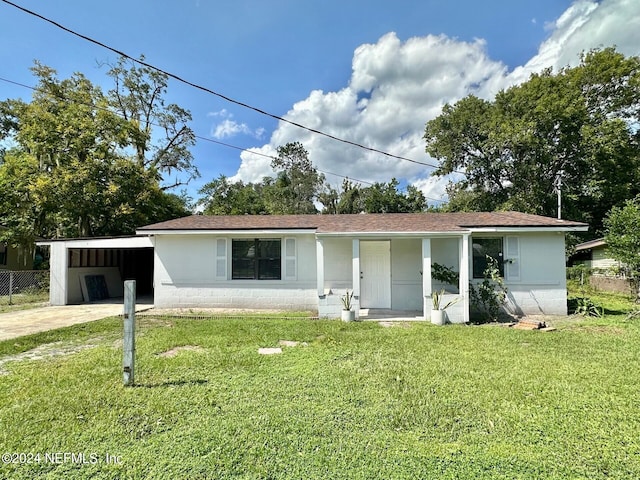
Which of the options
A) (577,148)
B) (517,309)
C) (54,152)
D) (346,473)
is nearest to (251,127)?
(54,152)

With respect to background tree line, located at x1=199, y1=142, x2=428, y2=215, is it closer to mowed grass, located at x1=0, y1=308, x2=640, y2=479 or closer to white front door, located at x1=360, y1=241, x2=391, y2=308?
white front door, located at x1=360, y1=241, x2=391, y2=308

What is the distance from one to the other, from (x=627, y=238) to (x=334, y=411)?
12120mm

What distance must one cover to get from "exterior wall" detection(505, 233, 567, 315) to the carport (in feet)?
39.1

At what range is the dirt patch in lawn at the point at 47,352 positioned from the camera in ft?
18.3

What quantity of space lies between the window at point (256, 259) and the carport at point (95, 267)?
10.1 feet

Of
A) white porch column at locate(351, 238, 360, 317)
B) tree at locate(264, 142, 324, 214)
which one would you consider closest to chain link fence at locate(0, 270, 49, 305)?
white porch column at locate(351, 238, 360, 317)

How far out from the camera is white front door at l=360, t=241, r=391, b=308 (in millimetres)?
10648

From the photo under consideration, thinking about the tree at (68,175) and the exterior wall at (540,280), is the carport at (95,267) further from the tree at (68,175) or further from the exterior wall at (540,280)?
the exterior wall at (540,280)

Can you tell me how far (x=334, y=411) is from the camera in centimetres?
365

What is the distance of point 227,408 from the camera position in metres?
3.71

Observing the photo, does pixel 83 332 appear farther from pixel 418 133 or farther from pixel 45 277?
pixel 418 133

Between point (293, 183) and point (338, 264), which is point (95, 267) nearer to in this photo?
point (338, 264)

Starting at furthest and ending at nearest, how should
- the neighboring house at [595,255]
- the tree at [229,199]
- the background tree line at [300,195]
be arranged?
1. the background tree line at [300,195]
2. the tree at [229,199]
3. the neighboring house at [595,255]

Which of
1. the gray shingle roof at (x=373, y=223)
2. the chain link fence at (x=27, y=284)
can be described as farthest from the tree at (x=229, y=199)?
the gray shingle roof at (x=373, y=223)
